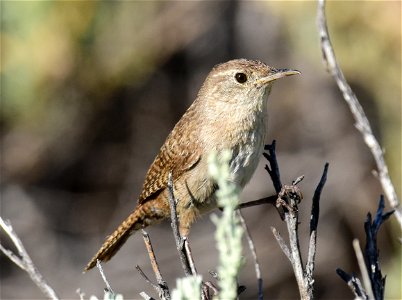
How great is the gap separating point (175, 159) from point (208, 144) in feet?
0.94

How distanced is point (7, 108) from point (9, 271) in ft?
4.67

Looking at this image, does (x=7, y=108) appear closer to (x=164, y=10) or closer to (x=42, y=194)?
(x=42, y=194)

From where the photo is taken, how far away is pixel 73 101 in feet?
21.3

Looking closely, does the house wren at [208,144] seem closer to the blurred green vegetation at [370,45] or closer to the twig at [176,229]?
the twig at [176,229]

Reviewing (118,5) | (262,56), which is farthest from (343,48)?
(118,5)

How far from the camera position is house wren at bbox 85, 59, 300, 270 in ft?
12.1

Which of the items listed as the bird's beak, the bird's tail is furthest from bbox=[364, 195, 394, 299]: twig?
the bird's tail

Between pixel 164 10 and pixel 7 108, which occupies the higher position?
pixel 164 10

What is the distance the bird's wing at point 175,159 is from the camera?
155 inches

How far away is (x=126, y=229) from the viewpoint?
420 cm

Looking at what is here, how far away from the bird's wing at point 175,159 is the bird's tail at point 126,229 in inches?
2.3

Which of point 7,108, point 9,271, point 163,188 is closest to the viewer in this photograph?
point 163,188

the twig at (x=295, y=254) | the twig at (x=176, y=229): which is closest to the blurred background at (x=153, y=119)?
the twig at (x=295, y=254)

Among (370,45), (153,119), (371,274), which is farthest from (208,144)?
(153,119)
